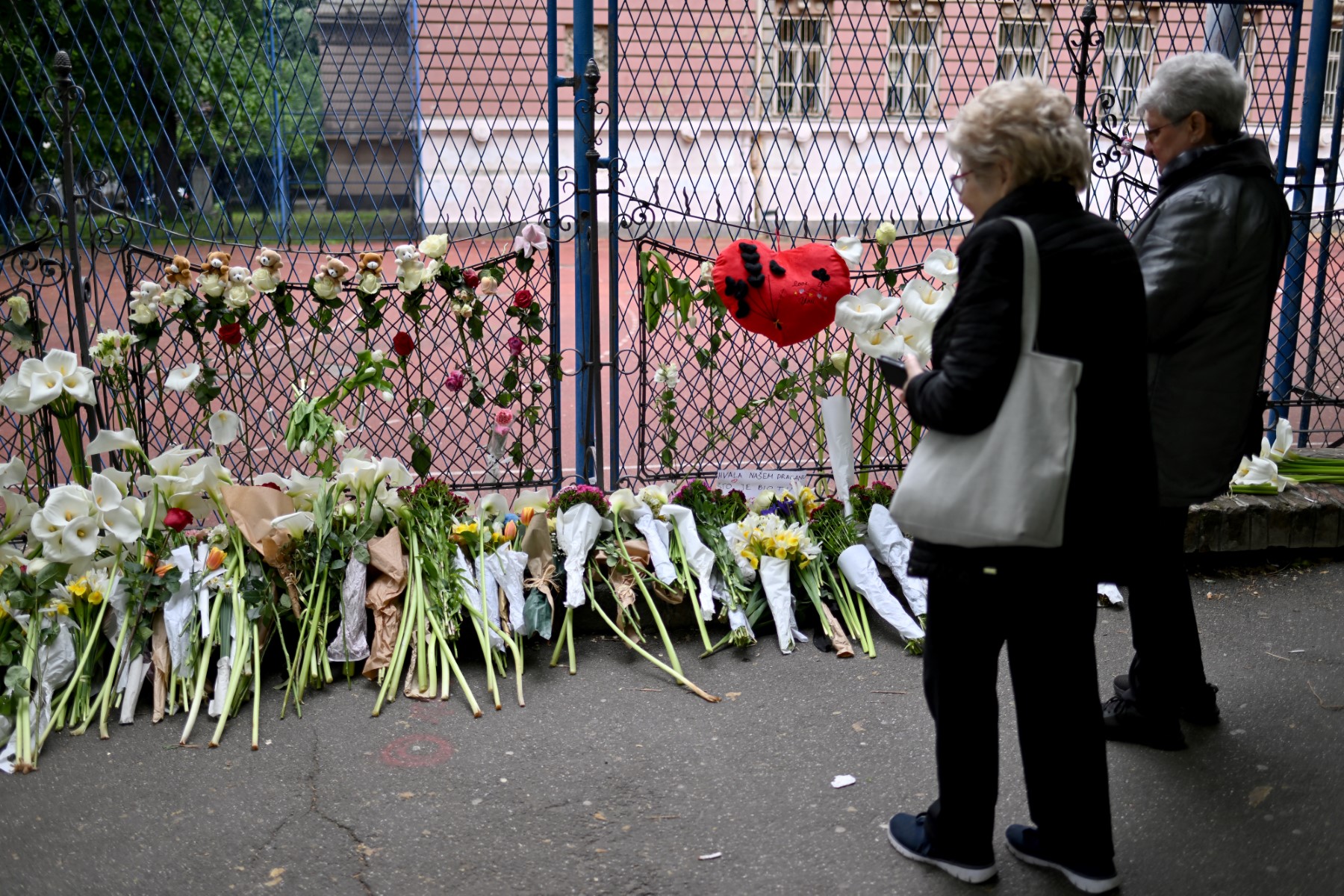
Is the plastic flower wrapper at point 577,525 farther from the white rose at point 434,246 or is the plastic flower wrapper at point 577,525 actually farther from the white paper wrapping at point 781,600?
the white rose at point 434,246

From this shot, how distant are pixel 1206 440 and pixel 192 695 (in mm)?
A: 2575

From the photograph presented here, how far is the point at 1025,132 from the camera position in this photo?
191 cm

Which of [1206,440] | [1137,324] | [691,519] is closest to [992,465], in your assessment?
[1137,324]

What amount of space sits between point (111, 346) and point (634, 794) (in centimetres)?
202

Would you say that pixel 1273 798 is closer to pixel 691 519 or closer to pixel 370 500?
pixel 691 519

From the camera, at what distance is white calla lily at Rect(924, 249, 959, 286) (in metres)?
3.50

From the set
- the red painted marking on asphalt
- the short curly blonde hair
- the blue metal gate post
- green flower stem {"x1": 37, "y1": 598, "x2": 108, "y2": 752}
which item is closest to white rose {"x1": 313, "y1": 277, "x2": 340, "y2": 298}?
green flower stem {"x1": 37, "y1": 598, "x2": 108, "y2": 752}

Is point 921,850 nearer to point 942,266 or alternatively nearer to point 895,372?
point 895,372

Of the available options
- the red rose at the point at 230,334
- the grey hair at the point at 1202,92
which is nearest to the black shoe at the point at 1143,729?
the grey hair at the point at 1202,92

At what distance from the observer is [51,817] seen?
2539 mm

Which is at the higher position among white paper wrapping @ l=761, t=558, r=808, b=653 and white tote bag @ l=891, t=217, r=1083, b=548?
white tote bag @ l=891, t=217, r=1083, b=548

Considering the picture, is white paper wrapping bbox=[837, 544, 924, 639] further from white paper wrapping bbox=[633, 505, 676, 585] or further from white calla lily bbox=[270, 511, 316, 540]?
white calla lily bbox=[270, 511, 316, 540]

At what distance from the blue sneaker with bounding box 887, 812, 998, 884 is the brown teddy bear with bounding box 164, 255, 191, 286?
8.00 ft

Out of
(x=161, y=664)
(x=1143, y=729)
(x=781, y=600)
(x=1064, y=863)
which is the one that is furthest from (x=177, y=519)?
(x=1143, y=729)
